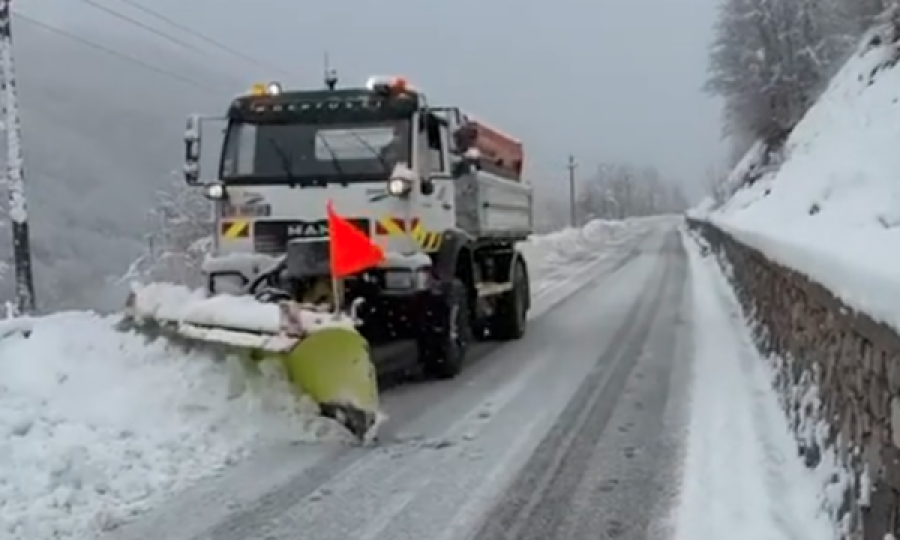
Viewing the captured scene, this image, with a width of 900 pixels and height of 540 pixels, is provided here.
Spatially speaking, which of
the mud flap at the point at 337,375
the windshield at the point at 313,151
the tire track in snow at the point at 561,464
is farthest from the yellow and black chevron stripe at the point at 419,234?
the mud flap at the point at 337,375

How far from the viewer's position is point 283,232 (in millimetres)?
10422

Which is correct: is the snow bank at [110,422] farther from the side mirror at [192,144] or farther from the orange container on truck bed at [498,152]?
the orange container on truck bed at [498,152]

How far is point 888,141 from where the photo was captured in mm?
26062

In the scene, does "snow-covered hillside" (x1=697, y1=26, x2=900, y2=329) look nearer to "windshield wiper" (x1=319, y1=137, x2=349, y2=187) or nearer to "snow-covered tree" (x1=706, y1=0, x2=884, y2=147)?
"windshield wiper" (x1=319, y1=137, x2=349, y2=187)

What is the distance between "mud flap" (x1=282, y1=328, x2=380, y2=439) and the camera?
7918mm

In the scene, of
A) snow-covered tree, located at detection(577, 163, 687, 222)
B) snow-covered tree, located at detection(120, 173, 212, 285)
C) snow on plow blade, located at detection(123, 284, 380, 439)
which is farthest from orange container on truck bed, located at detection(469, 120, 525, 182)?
snow-covered tree, located at detection(577, 163, 687, 222)

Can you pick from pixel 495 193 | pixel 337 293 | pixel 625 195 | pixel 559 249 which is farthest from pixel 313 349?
pixel 625 195

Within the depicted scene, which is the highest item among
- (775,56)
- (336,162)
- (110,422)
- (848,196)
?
(775,56)

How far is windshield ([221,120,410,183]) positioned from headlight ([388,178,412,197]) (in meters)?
0.19

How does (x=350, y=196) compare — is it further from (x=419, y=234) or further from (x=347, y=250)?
(x=347, y=250)

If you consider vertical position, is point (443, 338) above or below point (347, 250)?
below

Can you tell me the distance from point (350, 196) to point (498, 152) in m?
4.44

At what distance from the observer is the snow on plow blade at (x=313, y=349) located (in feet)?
26.0

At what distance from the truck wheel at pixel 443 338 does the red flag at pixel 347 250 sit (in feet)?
4.16
